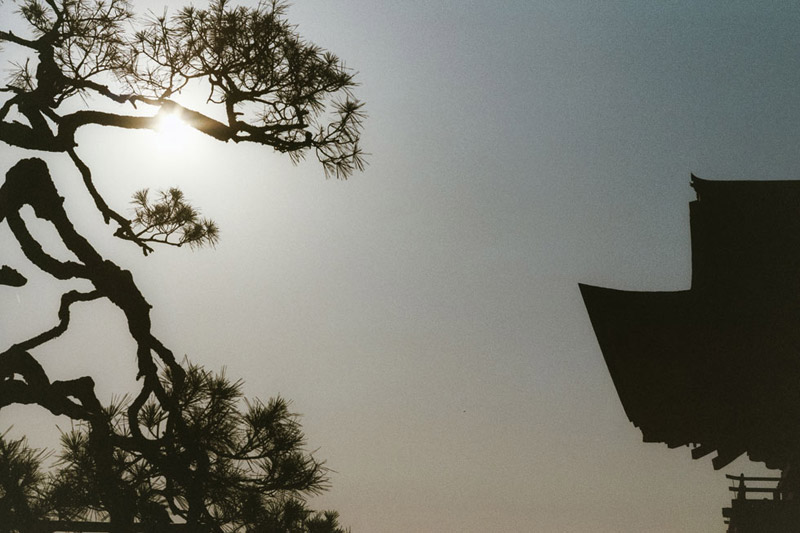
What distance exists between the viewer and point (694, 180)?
155 inches

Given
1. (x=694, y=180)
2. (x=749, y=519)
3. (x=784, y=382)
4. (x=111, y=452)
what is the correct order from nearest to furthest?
(x=111, y=452) → (x=784, y=382) → (x=694, y=180) → (x=749, y=519)

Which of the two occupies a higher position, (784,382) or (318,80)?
(318,80)

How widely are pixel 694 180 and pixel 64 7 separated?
11.2ft

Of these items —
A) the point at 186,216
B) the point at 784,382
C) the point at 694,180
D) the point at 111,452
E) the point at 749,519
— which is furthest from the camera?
the point at 186,216

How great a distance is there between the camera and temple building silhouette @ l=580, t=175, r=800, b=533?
146 inches

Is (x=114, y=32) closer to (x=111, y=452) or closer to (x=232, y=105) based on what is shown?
(x=232, y=105)

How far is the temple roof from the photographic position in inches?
146

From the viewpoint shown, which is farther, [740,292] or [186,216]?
[186,216]

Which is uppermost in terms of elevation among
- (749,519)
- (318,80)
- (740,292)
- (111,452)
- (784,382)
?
(318,80)

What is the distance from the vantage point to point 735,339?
3836mm

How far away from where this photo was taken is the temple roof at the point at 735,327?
3.71 meters

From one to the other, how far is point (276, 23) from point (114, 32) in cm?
96

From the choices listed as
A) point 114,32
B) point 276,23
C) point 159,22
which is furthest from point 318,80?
point 114,32

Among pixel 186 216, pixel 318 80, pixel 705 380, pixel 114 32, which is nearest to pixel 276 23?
pixel 318 80
